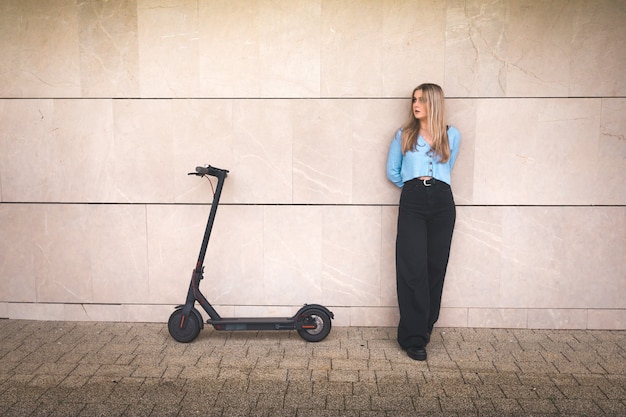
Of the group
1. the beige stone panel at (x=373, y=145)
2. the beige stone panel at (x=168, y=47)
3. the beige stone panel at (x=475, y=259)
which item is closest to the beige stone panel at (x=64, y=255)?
the beige stone panel at (x=168, y=47)

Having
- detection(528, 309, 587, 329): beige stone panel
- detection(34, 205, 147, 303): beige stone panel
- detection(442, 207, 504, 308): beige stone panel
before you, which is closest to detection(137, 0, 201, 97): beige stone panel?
detection(34, 205, 147, 303): beige stone panel

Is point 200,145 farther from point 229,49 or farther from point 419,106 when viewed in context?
point 419,106

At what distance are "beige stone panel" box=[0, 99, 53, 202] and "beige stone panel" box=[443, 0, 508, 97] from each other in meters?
3.85

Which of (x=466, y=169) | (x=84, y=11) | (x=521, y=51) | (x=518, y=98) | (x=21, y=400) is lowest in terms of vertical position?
(x=21, y=400)

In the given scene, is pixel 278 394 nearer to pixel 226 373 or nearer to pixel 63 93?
pixel 226 373

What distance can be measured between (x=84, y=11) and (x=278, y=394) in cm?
390

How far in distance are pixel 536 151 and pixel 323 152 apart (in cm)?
201

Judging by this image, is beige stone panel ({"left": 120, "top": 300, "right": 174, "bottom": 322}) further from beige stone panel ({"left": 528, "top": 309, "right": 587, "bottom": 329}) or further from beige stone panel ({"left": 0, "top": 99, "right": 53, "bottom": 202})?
beige stone panel ({"left": 528, "top": 309, "right": 587, "bottom": 329})

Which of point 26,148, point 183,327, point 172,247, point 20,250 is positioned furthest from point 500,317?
point 26,148

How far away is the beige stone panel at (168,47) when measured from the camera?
4.77 m

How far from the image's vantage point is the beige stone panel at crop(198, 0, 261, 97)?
187 inches

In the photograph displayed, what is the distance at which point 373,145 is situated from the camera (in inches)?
190

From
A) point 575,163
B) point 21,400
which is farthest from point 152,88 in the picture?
point 575,163

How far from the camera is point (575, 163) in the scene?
4.81m
